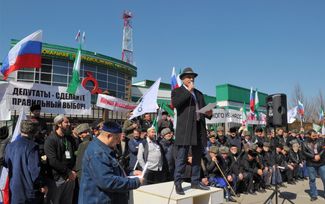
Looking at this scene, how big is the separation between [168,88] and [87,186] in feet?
122

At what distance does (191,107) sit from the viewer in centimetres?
458

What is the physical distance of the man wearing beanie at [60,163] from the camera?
4.67m

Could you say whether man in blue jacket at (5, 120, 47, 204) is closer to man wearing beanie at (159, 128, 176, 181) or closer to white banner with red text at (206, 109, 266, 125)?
man wearing beanie at (159, 128, 176, 181)

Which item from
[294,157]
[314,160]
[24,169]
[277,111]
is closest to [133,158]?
[24,169]

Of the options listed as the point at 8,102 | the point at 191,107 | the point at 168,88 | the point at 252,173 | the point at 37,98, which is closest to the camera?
the point at 191,107

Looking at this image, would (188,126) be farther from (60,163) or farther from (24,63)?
(24,63)

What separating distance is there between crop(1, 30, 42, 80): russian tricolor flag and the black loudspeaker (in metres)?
5.75

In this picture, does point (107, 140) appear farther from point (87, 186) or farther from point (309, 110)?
point (309, 110)

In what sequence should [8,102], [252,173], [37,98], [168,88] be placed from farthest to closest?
[168,88] → [252,173] → [37,98] → [8,102]

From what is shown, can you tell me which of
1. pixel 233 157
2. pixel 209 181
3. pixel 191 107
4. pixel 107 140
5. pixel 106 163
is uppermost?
pixel 191 107

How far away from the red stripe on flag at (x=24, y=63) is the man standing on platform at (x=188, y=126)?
14.6ft

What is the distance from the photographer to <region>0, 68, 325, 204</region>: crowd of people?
2873mm

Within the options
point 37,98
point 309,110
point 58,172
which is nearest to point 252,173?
point 58,172

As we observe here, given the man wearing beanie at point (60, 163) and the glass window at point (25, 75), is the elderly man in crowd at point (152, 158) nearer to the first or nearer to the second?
the man wearing beanie at point (60, 163)
